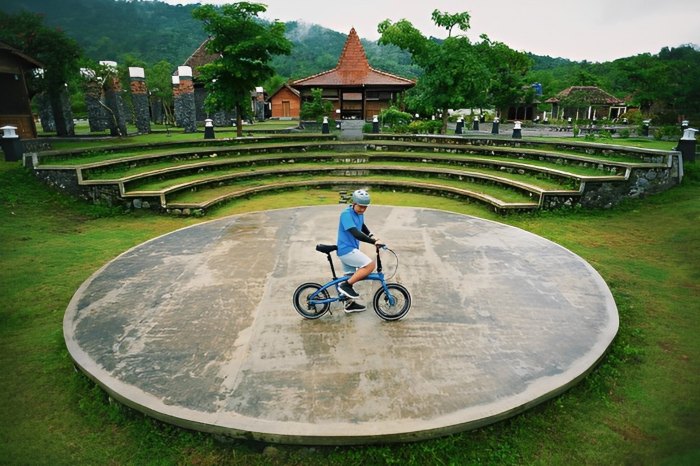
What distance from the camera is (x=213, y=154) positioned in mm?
14992

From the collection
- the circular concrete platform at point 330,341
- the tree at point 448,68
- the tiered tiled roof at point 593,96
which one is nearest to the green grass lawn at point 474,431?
the circular concrete platform at point 330,341

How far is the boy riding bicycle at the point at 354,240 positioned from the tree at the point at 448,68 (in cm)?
1846

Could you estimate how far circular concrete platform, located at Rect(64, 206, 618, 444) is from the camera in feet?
11.4

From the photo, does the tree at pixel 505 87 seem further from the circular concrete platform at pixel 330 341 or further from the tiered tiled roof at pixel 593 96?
the circular concrete platform at pixel 330 341

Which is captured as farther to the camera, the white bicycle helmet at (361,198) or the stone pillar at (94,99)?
the stone pillar at (94,99)

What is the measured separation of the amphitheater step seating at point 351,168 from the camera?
1051cm

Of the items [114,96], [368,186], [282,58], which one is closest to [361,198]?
[368,186]

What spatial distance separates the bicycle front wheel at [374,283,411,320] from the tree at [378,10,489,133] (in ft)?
60.8

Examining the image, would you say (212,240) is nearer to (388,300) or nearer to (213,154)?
(388,300)

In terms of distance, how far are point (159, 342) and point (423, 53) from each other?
73.6ft

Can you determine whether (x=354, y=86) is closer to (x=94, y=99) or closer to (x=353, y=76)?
(x=353, y=76)

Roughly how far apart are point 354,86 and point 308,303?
24887mm

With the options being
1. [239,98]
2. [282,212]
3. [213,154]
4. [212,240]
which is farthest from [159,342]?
[239,98]

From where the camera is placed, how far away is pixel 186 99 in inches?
974
